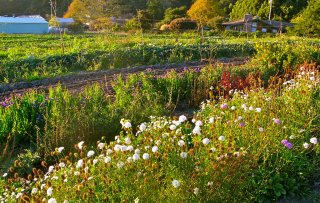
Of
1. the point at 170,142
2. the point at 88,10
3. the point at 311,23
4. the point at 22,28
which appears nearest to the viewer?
the point at 170,142

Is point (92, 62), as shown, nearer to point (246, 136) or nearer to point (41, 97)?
point (41, 97)

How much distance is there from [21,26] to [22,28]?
0.26m

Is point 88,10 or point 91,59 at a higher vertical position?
point 88,10

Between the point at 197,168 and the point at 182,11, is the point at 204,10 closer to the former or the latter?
the point at 182,11

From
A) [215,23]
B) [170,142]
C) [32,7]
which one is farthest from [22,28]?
[170,142]

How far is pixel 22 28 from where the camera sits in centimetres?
4053

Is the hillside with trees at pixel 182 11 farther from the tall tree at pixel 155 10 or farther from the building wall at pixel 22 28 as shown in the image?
the building wall at pixel 22 28

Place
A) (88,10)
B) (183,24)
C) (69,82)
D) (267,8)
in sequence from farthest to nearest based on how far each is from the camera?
1. (88,10)
2. (267,8)
3. (183,24)
4. (69,82)

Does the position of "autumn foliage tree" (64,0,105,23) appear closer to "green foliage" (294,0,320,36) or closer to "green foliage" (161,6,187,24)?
"green foliage" (161,6,187,24)

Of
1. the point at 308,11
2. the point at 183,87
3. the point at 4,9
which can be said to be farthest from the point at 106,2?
the point at 183,87

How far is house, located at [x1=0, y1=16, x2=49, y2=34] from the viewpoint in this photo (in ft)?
128

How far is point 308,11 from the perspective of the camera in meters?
30.9

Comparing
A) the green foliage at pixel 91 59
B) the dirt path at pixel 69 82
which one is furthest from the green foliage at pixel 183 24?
the dirt path at pixel 69 82

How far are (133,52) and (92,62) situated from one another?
1650 millimetres
